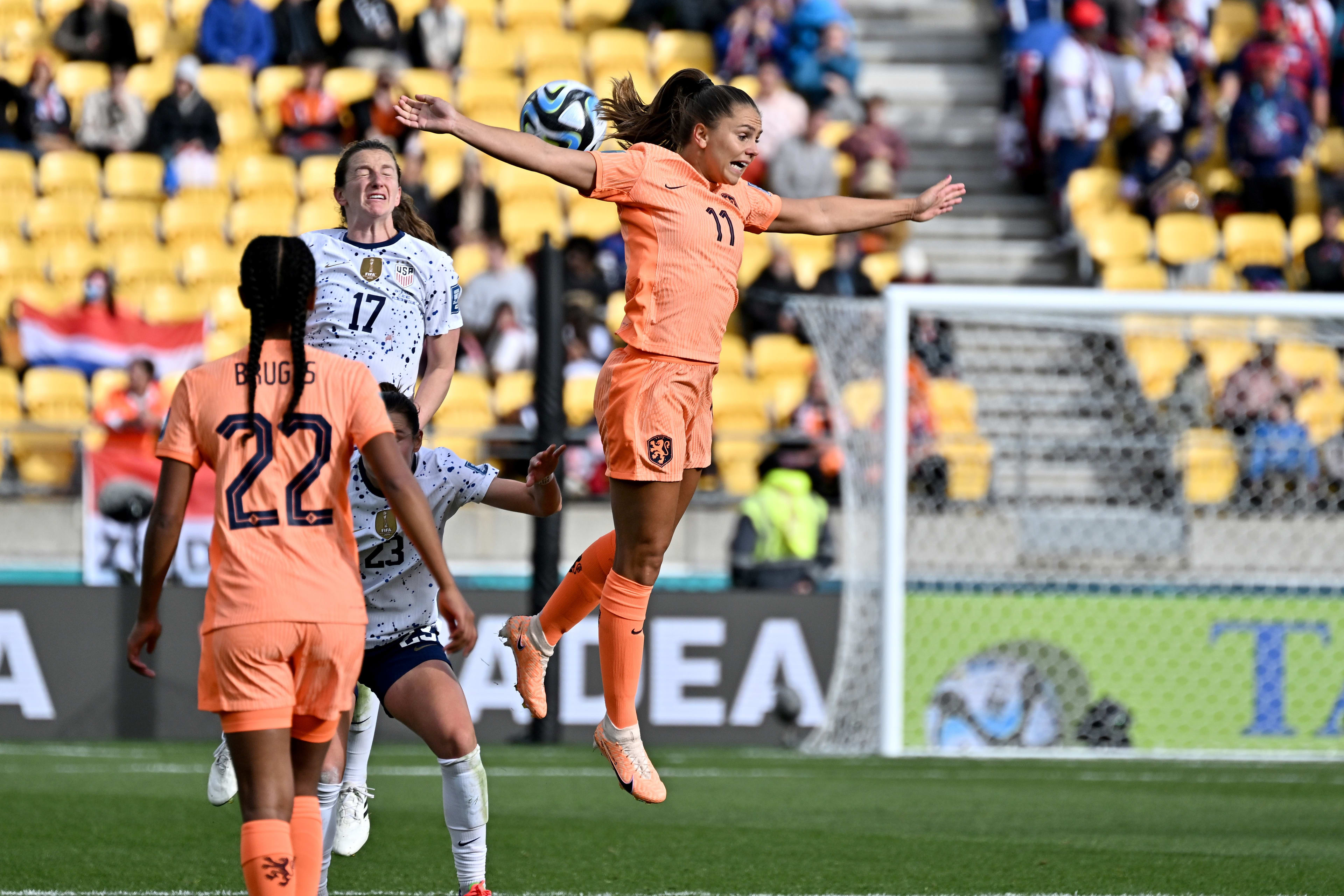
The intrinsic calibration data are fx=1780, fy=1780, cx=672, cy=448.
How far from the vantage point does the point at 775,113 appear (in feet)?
49.5

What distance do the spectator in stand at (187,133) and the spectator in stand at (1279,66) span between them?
349 inches

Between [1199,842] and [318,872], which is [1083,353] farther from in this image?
[318,872]

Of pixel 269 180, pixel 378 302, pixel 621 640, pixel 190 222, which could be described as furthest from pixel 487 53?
pixel 621 640

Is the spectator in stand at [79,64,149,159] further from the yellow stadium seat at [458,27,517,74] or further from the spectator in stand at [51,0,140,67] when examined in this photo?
the yellow stadium seat at [458,27,517,74]

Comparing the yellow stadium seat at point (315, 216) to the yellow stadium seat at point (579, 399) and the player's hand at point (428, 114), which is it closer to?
the yellow stadium seat at point (579, 399)

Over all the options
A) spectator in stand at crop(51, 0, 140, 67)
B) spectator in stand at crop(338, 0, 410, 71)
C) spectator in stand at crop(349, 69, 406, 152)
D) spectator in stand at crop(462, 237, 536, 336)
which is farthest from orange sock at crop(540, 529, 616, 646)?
spectator in stand at crop(51, 0, 140, 67)

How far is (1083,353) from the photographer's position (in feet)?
39.9

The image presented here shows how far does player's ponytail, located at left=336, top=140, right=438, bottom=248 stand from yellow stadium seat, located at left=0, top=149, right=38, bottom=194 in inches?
383

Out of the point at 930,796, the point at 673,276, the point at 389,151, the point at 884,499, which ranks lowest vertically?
the point at 930,796

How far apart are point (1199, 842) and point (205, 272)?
9.60m

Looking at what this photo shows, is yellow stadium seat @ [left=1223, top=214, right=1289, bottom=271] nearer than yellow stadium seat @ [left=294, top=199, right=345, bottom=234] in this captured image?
No

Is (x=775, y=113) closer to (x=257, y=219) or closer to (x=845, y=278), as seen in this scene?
(x=845, y=278)

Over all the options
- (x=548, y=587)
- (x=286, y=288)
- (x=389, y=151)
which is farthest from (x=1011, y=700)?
(x=286, y=288)

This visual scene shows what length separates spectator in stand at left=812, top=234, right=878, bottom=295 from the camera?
13.8 meters
